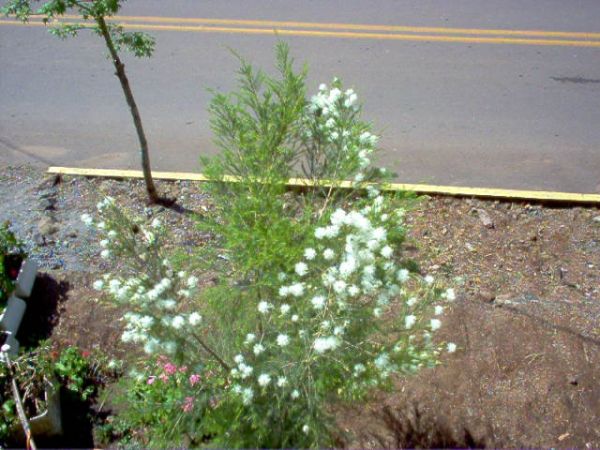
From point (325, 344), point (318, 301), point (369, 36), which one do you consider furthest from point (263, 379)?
point (369, 36)

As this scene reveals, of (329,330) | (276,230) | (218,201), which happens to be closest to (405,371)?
(329,330)

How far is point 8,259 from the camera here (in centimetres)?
505

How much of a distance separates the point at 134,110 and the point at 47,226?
148 centimetres

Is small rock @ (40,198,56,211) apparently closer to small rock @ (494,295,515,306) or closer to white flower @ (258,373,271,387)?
white flower @ (258,373,271,387)

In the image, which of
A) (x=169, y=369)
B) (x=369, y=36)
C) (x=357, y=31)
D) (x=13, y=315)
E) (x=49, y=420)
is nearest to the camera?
(x=169, y=369)

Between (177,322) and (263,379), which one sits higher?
(177,322)

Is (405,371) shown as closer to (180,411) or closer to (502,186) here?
(180,411)

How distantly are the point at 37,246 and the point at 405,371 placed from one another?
404 cm

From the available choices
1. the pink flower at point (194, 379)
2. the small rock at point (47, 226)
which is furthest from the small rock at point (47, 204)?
the pink flower at point (194, 379)

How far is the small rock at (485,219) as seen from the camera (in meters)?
5.64

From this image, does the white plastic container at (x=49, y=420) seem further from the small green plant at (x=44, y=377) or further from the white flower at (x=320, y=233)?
the white flower at (x=320, y=233)

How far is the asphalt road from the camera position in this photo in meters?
6.92

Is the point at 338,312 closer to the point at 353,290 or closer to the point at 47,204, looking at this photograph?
the point at 353,290

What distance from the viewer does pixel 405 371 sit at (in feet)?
10.3
